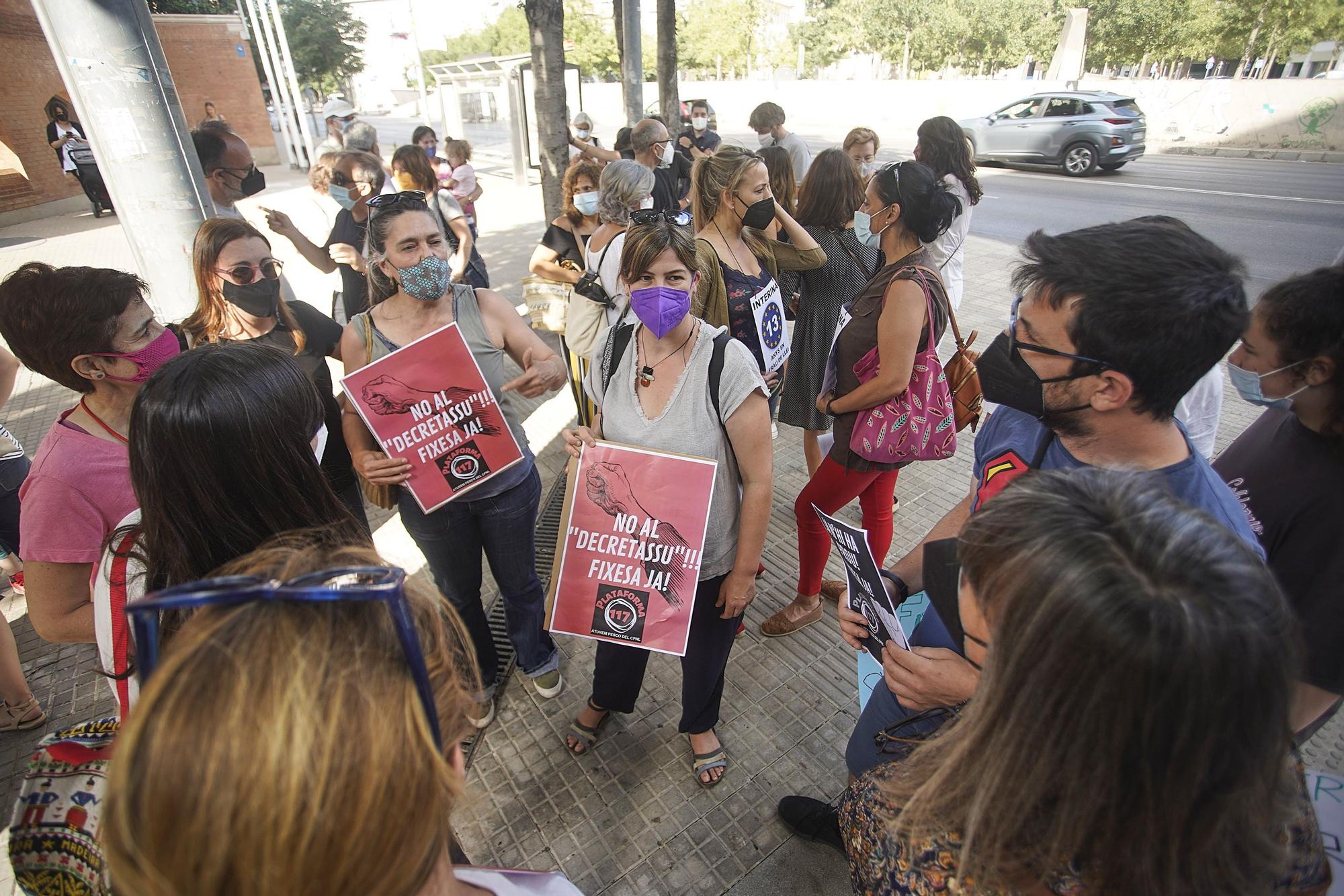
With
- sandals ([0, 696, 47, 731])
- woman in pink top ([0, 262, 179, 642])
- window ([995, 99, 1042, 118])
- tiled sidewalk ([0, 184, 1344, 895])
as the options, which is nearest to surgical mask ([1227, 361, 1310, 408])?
tiled sidewalk ([0, 184, 1344, 895])

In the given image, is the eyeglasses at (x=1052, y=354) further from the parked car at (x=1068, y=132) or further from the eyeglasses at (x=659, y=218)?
the parked car at (x=1068, y=132)

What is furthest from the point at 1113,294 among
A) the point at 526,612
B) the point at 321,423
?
the point at 526,612

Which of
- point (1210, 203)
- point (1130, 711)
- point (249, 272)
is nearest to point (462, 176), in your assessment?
point (249, 272)

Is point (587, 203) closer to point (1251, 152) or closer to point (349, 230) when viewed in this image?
point (349, 230)

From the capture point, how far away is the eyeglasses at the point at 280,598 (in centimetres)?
79

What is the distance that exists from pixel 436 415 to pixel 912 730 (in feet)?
5.64

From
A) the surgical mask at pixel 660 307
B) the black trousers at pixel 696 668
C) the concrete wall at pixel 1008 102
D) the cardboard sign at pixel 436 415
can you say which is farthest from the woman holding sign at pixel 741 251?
the concrete wall at pixel 1008 102

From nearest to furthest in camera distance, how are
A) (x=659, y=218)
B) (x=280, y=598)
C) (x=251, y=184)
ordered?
(x=280, y=598) < (x=659, y=218) < (x=251, y=184)

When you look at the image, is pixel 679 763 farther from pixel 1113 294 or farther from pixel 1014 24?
pixel 1014 24

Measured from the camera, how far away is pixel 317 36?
3684 cm

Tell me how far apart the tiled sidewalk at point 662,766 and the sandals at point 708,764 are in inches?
1.1

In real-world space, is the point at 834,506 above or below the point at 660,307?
below

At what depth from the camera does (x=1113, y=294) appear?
1495mm

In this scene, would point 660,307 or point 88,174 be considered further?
point 88,174
